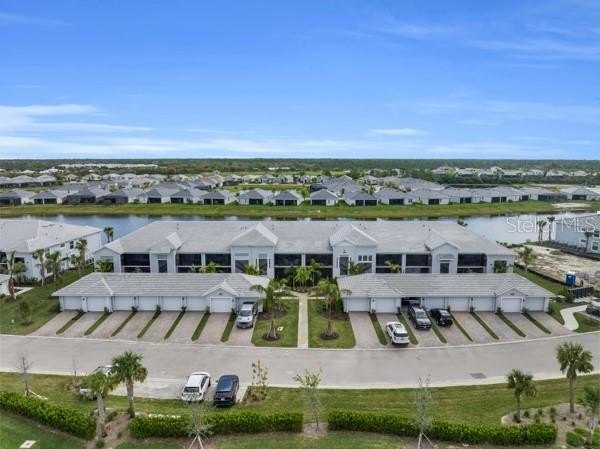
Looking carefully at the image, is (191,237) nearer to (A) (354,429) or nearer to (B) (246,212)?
(A) (354,429)

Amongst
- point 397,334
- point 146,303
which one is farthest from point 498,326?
point 146,303

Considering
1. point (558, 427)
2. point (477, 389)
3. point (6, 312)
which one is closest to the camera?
point (558, 427)

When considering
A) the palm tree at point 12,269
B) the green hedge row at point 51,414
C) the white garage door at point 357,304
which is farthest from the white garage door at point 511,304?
the palm tree at point 12,269

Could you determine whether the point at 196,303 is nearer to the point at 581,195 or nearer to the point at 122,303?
the point at 122,303

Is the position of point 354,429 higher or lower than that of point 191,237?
lower

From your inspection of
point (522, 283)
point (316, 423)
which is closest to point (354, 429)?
point (316, 423)

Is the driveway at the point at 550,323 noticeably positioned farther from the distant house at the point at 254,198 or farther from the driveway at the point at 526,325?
the distant house at the point at 254,198

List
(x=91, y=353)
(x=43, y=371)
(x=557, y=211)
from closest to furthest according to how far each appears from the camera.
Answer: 1. (x=43, y=371)
2. (x=91, y=353)
3. (x=557, y=211)
